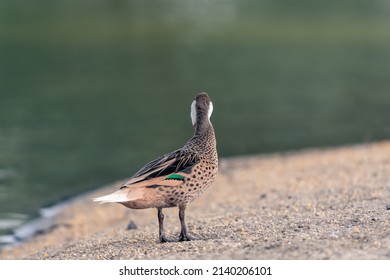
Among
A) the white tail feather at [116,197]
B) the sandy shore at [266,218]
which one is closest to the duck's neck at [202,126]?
the sandy shore at [266,218]

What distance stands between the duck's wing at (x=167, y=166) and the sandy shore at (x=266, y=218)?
0.52m

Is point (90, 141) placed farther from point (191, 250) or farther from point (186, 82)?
point (191, 250)

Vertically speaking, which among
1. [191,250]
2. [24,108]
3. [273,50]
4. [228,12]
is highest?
[228,12]

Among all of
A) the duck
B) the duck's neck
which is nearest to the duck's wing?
the duck

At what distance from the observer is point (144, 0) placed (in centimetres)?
4178

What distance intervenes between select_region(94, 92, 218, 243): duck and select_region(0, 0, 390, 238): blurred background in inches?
176

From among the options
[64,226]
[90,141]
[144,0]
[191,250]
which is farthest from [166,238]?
[144,0]

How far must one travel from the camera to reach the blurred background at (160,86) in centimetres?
1348

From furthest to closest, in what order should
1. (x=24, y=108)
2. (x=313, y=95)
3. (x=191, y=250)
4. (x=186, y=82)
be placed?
1. (x=186, y=82)
2. (x=313, y=95)
3. (x=24, y=108)
4. (x=191, y=250)

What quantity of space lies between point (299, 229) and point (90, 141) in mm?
8785

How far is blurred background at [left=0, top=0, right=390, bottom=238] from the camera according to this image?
44.2 feet

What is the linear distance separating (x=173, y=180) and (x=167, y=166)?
118 millimetres

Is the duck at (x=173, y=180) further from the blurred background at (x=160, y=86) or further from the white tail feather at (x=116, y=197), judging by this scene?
the blurred background at (x=160, y=86)

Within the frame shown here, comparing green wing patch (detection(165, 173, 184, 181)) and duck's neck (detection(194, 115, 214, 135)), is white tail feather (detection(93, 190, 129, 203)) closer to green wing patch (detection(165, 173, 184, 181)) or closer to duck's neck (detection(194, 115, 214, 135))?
green wing patch (detection(165, 173, 184, 181))
